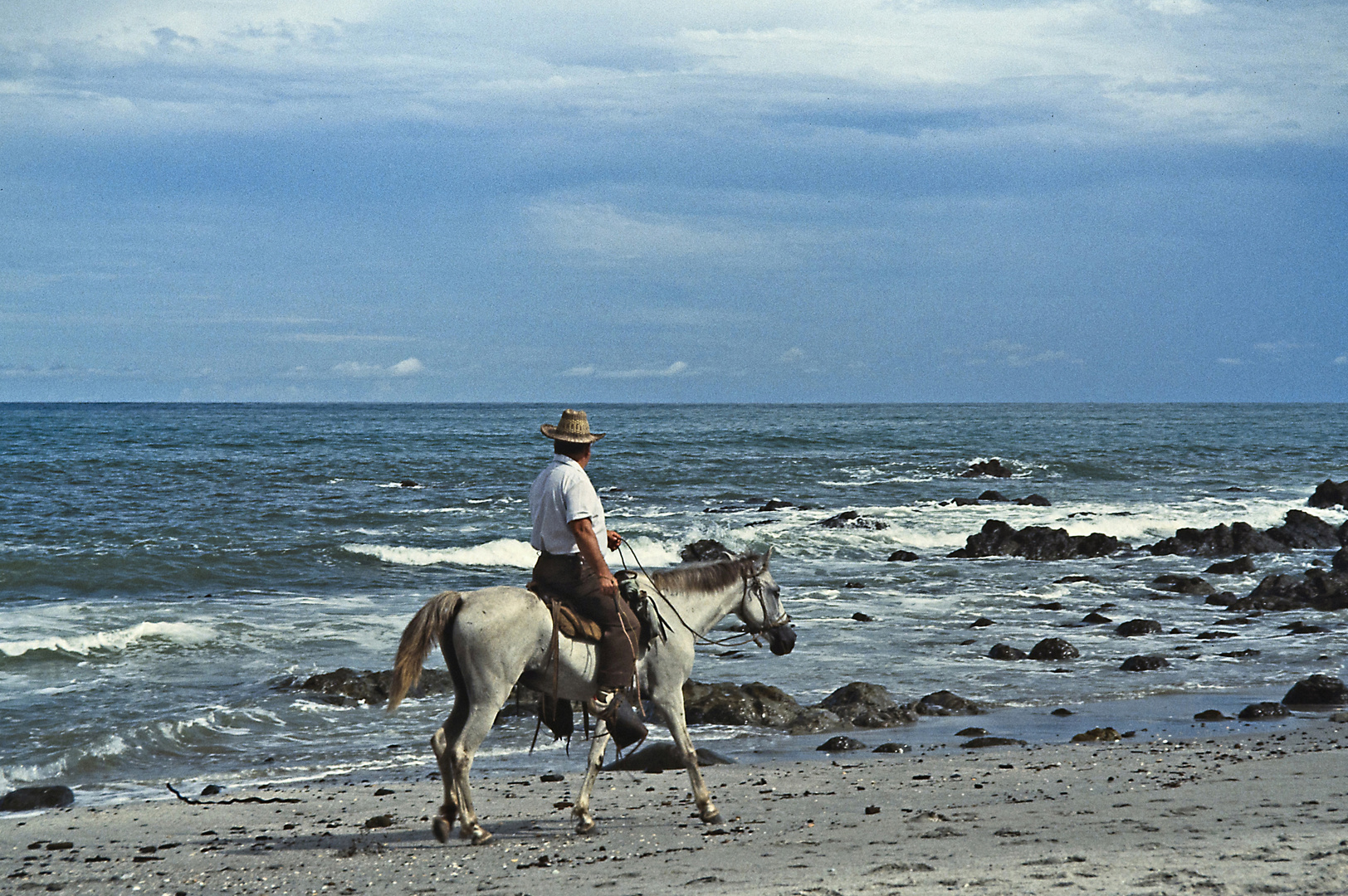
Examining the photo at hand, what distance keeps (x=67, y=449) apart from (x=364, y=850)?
5771cm

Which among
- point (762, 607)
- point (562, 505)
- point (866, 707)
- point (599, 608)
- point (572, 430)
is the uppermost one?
point (572, 430)

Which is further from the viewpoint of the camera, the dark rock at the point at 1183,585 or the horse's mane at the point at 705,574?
the dark rock at the point at 1183,585

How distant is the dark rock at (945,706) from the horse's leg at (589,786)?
15.5ft

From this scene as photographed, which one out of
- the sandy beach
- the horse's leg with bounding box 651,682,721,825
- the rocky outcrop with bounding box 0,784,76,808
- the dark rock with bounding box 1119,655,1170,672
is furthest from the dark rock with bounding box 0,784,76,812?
the dark rock with bounding box 1119,655,1170,672

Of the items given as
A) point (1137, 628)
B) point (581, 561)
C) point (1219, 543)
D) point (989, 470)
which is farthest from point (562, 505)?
point (989, 470)

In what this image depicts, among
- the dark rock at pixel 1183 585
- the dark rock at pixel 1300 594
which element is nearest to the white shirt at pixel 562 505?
the dark rock at pixel 1300 594

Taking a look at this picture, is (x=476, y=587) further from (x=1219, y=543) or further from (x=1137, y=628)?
(x=1219, y=543)

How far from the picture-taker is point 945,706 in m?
11.4

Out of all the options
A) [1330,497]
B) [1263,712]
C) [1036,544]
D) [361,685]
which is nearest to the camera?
[1263,712]

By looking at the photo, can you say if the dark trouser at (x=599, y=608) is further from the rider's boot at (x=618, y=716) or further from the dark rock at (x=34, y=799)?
the dark rock at (x=34, y=799)

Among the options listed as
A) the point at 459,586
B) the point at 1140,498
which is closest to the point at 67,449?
the point at 459,586

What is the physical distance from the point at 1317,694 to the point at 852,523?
60.9ft

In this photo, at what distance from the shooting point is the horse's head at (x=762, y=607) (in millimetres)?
8047

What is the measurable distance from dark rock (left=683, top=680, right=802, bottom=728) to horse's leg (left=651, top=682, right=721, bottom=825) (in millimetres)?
3386
